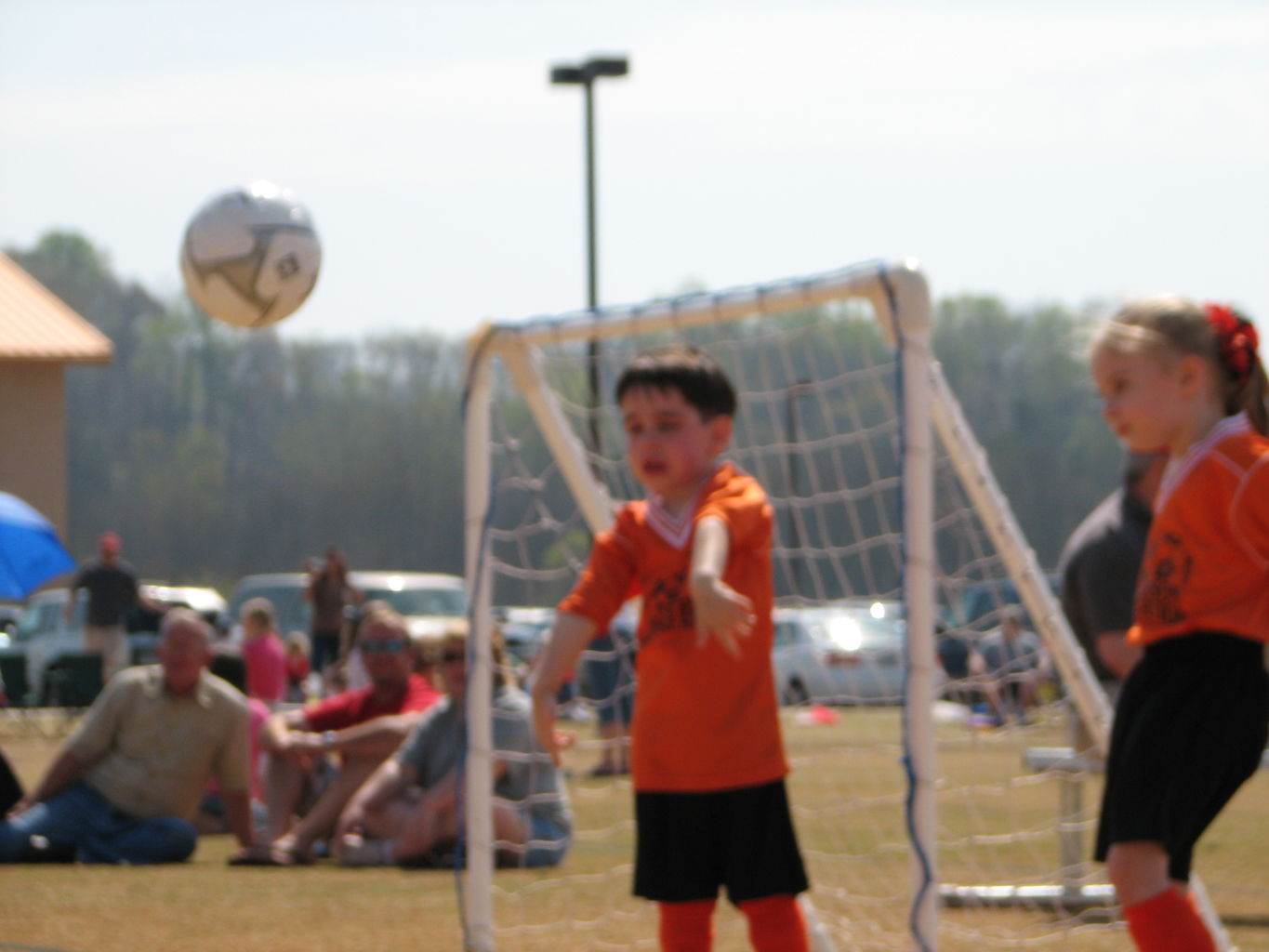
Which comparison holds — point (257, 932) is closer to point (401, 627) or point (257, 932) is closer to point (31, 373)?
point (401, 627)

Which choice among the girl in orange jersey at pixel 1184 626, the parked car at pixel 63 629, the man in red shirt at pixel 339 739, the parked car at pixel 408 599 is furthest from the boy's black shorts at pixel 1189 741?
the parked car at pixel 408 599

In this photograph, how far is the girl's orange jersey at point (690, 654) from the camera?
3910 mm

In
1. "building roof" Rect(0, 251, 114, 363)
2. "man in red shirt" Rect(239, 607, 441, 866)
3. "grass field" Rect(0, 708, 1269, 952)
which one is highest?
"building roof" Rect(0, 251, 114, 363)

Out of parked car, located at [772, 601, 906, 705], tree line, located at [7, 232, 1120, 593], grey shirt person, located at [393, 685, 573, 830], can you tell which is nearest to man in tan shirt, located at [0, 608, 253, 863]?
grey shirt person, located at [393, 685, 573, 830]

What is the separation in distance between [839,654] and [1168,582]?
6.64 meters

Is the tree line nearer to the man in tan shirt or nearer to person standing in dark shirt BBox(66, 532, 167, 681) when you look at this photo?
person standing in dark shirt BBox(66, 532, 167, 681)

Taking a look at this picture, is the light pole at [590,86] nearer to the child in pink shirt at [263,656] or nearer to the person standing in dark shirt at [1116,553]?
the child in pink shirt at [263,656]

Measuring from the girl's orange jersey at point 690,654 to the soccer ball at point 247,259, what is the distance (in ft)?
11.3

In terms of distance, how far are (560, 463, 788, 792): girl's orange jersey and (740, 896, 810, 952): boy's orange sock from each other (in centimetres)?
25

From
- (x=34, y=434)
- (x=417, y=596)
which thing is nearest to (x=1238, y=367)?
(x=417, y=596)

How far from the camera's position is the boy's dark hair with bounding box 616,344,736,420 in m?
4.05

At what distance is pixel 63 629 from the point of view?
26922 mm

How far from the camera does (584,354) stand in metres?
6.40

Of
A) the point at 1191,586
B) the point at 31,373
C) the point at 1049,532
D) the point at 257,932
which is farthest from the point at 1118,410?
the point at 1049,532
